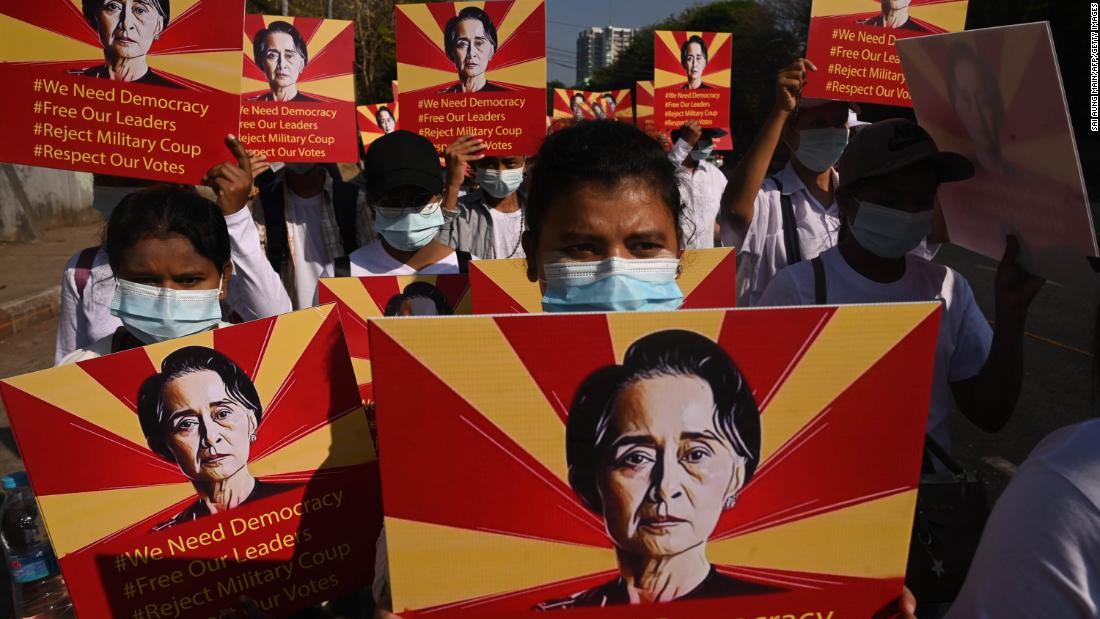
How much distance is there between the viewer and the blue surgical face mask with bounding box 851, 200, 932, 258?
7.40 ft

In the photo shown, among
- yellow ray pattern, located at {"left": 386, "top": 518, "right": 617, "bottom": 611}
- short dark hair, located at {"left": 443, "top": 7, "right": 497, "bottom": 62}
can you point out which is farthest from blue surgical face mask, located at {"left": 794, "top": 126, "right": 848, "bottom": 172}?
yellow ray pattern, located at {"left": 386, "top": 518, "right": 617, "bottom": 611}

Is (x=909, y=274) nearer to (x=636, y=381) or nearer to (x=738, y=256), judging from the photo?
(x=738, y=256)

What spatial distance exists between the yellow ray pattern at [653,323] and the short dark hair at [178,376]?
90 cm

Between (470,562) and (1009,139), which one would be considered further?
(1009,139)

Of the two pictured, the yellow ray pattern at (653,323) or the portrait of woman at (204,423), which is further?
the portrait of woman at (204,423)

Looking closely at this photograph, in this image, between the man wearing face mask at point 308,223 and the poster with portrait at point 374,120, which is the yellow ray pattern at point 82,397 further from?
the poster with portrait at point 374,120

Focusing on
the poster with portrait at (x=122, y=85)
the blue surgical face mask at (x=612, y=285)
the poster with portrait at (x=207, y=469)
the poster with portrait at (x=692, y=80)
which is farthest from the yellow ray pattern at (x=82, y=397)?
the poster with portrait at (x=692, y=80)

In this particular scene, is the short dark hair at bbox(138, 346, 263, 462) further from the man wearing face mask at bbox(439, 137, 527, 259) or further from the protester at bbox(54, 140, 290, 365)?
the man wearing face mask at bbox(439, 137, 527, 259)

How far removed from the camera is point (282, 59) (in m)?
3.76

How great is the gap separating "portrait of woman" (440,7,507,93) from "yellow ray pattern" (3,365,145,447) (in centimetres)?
255

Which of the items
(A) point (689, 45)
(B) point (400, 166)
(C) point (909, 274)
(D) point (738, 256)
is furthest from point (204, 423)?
(A) point (689, 45)

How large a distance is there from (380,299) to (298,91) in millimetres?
1832

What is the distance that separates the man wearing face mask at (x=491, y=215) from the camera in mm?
4164

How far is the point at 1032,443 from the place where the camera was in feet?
16.2
